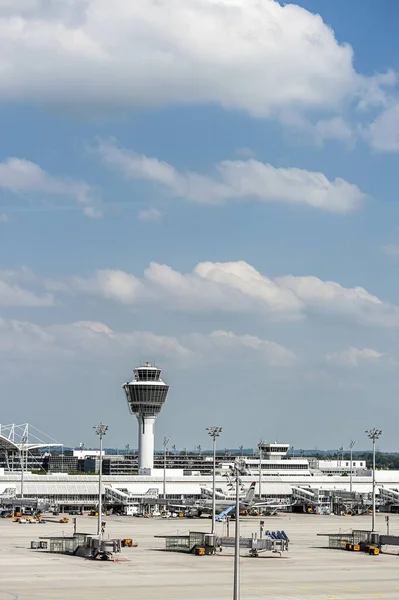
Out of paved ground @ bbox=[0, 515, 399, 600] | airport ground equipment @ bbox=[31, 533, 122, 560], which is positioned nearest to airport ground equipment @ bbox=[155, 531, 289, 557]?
paved ground @ bbox=[0, 515, 399, 600]

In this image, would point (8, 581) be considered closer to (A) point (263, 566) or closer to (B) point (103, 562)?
(B) point (103, 562)

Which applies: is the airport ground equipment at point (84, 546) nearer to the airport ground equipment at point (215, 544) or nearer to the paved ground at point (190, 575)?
the paved ground at point (190, 575)

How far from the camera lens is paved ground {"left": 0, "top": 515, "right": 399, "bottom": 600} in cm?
7212

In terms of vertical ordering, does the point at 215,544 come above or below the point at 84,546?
above

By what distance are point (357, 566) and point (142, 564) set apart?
21017 mm

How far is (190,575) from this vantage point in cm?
8419

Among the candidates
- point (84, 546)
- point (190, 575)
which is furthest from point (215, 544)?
point (190, 575)

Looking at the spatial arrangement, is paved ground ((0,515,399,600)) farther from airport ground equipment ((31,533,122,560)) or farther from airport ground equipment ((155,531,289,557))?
airport ground equipment ((31,533,122,560))

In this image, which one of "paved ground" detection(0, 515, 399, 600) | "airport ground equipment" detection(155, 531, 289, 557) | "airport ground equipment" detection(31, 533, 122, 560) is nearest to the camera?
"paved ground" detection(0, 515, 399, 600)

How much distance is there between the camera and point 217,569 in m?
89.0

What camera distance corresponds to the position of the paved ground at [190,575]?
7212 centimetres

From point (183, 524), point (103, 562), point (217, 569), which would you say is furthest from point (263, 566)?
point (183, 524)

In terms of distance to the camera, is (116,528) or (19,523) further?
(19,523)

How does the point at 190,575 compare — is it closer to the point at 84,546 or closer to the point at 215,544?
the point at 84,546
